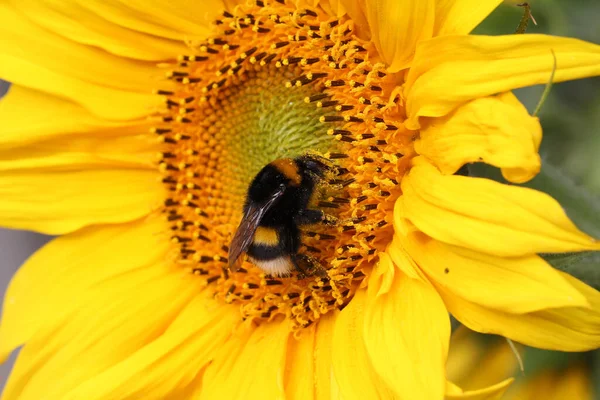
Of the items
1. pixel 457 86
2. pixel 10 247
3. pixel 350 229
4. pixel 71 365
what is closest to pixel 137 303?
pixel 71 365

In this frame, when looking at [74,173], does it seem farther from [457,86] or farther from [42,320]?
[457,86]

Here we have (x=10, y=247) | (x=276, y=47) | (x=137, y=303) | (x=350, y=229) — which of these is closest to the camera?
(x=350, y=229)

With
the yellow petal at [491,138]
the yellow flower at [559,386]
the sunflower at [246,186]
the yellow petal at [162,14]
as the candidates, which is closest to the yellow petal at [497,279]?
the sunflower at [246,186]

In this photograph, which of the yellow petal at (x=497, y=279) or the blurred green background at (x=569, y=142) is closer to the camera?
the yellow petal at (x=497, y=279)

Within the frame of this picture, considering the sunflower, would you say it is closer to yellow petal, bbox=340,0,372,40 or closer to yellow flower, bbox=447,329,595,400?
yellow petal, bbox=340,0,372,40

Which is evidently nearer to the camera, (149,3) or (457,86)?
(457,86)

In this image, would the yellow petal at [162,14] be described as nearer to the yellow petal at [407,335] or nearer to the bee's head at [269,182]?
the bee's head at [269,182]

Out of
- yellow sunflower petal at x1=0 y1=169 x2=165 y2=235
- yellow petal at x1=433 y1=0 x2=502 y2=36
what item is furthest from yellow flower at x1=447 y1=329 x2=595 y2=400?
yellow sunflower petal at x1=0 y1=169 x2=165 y2=235
